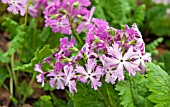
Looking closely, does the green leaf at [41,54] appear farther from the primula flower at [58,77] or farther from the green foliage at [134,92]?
the green foliage at [134,92]

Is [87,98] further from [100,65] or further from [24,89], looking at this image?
[24,89]

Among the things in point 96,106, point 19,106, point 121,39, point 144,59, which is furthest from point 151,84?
point 19,106

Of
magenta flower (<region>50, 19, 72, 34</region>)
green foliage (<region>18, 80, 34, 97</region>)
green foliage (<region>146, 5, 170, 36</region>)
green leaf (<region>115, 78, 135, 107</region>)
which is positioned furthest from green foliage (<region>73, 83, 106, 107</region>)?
green foliage (<region>146, 5, 170, 36</region>)

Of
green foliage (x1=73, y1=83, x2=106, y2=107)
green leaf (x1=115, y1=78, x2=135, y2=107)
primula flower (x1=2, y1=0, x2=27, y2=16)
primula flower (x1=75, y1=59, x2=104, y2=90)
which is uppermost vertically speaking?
primula flower (x1=2, y1=0, x2=27, y2=16)

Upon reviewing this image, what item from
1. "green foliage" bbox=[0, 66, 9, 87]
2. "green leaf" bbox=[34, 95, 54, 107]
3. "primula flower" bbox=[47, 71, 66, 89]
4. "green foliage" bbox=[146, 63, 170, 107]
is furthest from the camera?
"green foliage" bbox=[0, 66, 9, 87]

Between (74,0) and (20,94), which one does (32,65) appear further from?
(20,94)

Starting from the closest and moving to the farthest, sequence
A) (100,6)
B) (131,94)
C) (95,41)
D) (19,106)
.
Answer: (95,41) → (131,94) → (19,106) → (100,6)

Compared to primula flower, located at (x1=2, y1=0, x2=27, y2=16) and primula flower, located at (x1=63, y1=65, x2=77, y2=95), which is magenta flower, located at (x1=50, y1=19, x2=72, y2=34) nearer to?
primula flower, located at (x1=2, y1=0, x2=27, y2=16)
